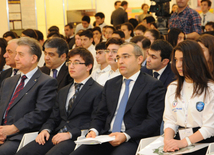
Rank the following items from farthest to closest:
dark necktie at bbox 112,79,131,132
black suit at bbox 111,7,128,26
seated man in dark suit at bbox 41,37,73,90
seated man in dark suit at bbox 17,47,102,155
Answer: black suit at bbox 111,7,128,26, seated man in dark suit at bbox 41,37,73,90, seated man in dark suit at bbox 17,47,102,155, dark necktie at bbox 112,79,131,132

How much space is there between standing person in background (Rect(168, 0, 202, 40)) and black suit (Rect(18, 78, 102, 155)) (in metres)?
2.76

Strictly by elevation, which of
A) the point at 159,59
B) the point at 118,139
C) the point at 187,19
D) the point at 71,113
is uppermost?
the point at 187,19

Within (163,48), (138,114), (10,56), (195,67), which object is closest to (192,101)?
(195,67)

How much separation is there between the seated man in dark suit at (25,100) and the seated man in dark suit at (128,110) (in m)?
0.70

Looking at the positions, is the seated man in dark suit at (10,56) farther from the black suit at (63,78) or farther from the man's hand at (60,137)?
the man's hand at (60,137)

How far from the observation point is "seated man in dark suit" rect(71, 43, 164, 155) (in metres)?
2.78

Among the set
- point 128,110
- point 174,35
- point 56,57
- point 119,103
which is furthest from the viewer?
point 174,35

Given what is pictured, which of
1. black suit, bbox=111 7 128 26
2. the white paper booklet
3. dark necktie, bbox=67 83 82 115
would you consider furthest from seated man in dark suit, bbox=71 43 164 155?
black suit, bbox=111 7 128 26

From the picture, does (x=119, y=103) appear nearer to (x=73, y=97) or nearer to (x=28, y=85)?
(x=73, y=97)

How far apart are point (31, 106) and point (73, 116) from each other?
1.78 feet

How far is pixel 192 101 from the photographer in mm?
2480

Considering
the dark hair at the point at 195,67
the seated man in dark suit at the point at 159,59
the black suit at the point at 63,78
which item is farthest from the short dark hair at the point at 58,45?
the dark hair at the point at 195,67

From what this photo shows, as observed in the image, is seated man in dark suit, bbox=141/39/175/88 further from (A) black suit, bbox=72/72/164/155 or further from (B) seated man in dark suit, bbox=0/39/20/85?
(B) seated man in dark suit, bbox=0/39/20/85

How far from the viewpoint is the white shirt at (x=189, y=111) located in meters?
2.39
